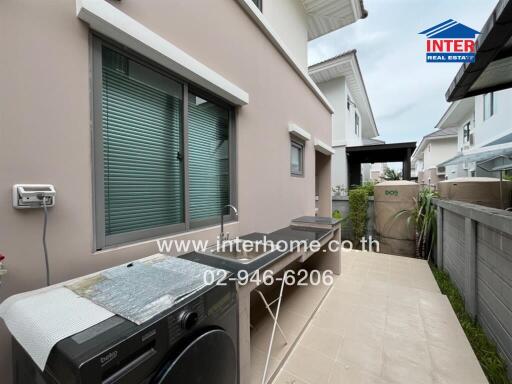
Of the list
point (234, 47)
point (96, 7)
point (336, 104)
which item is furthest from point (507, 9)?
point (336, 104)

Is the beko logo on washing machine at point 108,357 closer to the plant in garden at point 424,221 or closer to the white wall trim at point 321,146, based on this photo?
the white wall trim at point 321,146

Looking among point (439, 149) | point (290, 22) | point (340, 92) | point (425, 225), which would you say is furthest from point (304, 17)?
point (439, 149)

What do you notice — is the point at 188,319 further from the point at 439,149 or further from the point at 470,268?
the point at 439,149

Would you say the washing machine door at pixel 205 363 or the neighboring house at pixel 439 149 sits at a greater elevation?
the neighboring house at pixel 439 149

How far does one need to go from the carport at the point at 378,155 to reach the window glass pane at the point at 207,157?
631 centimetres

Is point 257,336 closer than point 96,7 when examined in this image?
No

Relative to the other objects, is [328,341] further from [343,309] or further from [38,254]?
[38,254]

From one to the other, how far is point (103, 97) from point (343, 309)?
3191mm

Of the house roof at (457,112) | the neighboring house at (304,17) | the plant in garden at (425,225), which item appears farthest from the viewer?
the house roof at (457,112)

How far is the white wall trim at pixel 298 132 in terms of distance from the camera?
346cm

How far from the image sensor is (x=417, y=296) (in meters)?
2.90

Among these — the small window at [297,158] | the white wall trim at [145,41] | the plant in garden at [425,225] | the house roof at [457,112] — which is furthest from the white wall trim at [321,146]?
the house roof at [457,112]

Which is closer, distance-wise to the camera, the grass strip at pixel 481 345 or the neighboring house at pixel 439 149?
the grass strip at pixel 481 345

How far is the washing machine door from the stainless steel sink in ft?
2.77
